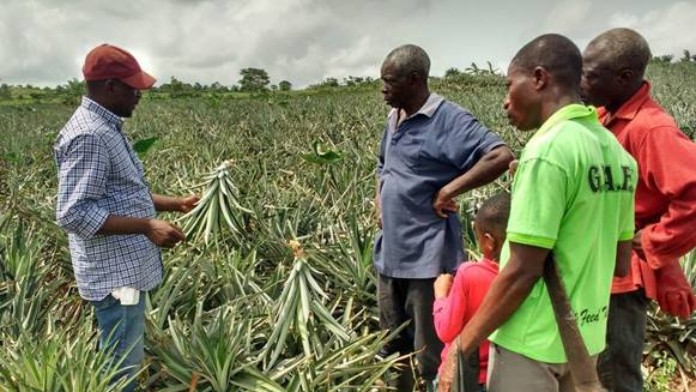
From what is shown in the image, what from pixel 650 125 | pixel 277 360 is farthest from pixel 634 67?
pixel 277 360

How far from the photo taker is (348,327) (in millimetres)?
3340

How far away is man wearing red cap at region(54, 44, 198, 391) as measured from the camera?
215 centimetres

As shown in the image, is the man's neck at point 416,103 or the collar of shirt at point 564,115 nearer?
the collar of shirt at point 564,115

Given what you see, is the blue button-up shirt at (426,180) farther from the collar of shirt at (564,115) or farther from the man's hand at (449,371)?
the collar of shirt at (564,115)

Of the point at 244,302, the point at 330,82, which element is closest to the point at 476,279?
the point at 244,302

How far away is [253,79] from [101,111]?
152 ft

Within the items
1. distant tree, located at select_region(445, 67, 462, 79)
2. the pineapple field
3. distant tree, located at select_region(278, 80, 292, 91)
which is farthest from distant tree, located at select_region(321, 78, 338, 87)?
the pineapple field

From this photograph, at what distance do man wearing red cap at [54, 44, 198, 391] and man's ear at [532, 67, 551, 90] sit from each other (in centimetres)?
139

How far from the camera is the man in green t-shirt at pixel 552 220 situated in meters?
1.44

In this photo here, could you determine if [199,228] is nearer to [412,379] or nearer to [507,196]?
[412,379]

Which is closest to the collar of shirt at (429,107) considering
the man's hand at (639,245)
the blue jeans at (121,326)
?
the man's hand at (639,245)

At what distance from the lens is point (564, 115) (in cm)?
149

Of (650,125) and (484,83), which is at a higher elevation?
(484,83)

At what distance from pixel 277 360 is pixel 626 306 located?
1.64 metres
